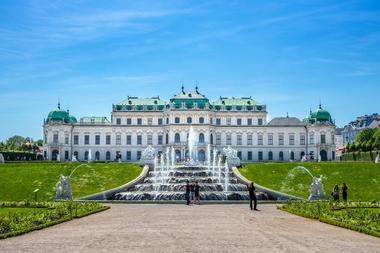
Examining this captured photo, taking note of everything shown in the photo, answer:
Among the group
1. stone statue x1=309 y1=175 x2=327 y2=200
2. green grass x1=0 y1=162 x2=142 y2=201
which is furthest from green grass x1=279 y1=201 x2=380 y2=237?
green grass x1=0 y1=162 x2=142 y2=201

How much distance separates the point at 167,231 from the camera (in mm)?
18781

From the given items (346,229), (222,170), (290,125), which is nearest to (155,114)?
(290,125)

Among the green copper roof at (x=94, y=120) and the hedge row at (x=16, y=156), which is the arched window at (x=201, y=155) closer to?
the green copper roof at (x=94, y=120)

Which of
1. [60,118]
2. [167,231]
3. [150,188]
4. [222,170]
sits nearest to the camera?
[167,231]

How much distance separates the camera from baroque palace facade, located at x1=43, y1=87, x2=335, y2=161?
332 feet

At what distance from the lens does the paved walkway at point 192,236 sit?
14961mm

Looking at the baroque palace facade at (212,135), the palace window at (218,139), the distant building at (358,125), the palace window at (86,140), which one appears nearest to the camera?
the baroque palace facade at (212,135)

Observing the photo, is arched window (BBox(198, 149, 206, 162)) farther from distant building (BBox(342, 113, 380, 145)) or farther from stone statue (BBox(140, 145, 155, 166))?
distant building (BBox(342, 113, 380, 145))

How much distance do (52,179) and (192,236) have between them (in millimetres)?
31714

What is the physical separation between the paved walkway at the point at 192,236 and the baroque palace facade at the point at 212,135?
7872 centimetres

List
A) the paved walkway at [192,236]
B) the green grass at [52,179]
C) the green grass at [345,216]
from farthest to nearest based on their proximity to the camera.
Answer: the green grass at [52,179]
the green grass at [345,216]
the paved walkway at [192,236]

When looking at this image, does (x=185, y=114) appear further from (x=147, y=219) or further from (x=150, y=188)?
(x=147, y=219)

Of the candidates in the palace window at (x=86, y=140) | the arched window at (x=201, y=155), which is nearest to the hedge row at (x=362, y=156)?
the arched window at (x=201, y=155)

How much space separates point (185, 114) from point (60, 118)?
25.6m
